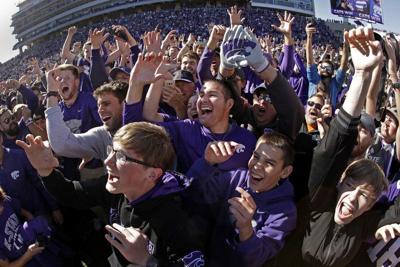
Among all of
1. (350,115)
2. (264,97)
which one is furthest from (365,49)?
(264,97)

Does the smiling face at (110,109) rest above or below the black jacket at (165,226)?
above

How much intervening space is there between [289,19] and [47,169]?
3.52 m

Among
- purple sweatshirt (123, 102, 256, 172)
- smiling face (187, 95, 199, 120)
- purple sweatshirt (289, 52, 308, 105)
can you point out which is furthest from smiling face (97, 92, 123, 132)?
purple sweatshirt (289, 52, 308, 105)

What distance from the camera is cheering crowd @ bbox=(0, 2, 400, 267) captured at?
2.04 metres

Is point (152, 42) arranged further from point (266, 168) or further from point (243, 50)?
point (266, 168)

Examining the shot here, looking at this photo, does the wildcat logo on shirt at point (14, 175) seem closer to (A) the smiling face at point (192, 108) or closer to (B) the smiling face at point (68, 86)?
(B) the smiling face at point (68, 86)

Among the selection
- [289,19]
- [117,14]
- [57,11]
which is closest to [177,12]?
[117,14]

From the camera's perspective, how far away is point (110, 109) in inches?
124

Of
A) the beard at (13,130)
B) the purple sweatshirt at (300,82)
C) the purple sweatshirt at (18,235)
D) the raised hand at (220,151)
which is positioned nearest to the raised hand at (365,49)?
the raised hand at (220,151)

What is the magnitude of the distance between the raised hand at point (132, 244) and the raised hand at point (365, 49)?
1410 mm

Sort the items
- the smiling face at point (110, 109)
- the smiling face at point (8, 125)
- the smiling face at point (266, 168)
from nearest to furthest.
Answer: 1. the smiling face at point (266, 168)
2. the smiling face at point (110, 109)
3. the smiling face at point (8, 125)

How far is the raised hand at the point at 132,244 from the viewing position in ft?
6.23

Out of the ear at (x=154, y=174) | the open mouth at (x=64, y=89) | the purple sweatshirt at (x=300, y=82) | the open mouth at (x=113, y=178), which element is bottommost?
the purple sweatshirt at (x=300, y=82)

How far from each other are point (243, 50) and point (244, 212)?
4.33 feet
